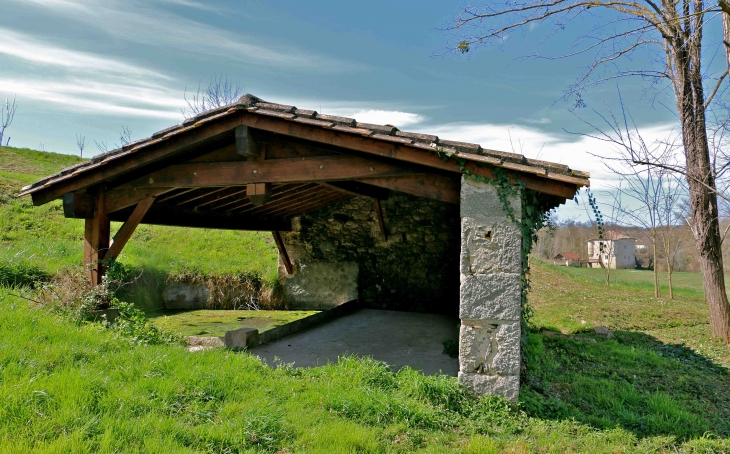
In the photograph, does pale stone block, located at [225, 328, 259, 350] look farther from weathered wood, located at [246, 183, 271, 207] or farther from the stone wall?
the stone wall

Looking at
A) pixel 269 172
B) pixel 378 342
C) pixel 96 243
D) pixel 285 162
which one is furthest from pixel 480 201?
pixel 96 243

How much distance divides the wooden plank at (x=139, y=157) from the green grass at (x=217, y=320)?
3027 mm

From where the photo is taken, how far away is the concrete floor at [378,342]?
6238 millimetres

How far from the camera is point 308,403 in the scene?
4.52 metres

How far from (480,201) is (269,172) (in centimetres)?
251

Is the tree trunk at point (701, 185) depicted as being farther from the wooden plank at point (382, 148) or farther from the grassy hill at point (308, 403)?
the wooden plank at point (382, 148)

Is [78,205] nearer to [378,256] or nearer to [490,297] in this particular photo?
[490,297]

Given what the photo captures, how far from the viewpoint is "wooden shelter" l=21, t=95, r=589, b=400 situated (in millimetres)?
4906

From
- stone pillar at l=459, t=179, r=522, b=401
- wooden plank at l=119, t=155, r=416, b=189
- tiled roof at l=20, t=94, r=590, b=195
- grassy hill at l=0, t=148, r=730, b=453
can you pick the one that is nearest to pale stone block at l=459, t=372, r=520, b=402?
stone pillar at l=459, t=179, r=522, b=401

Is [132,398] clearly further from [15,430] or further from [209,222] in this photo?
[209,222]

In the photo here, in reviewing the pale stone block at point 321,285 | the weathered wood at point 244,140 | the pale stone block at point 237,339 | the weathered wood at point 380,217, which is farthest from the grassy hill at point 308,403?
the pale stone block at point 321,285

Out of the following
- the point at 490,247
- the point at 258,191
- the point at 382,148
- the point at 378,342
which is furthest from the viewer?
the point at 378,342

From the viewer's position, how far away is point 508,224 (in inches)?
191

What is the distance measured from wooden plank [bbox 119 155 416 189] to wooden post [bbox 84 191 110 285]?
0.61 meters
